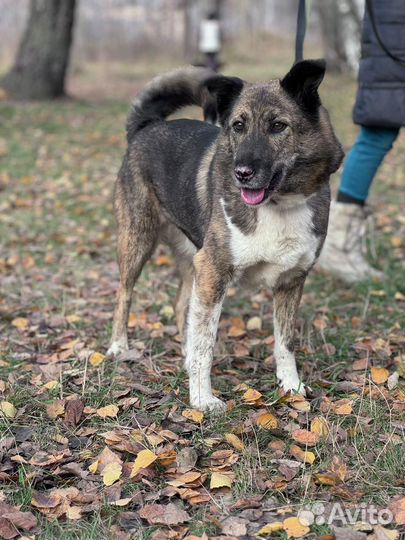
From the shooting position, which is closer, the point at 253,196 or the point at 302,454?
the point at 302,454

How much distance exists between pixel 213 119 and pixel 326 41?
1850cm

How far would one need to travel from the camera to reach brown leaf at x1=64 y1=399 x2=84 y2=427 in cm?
321

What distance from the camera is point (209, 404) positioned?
3.40 m

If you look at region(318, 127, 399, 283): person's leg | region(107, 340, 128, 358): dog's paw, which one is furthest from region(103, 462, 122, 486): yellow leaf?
region(318, 127, 399, 283): person's leg

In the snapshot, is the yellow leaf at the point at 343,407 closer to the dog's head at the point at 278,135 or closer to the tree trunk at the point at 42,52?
the dog's head at the point at 278,135

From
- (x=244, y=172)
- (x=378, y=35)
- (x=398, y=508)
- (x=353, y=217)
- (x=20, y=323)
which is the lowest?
(x=20, y=323)

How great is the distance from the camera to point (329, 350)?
Result: 4047mm

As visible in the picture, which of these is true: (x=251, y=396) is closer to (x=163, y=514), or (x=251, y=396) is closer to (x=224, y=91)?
(x=163, y=514)

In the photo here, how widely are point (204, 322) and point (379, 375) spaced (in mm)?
966

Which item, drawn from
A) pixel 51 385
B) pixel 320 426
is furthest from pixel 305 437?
pixel 51 385

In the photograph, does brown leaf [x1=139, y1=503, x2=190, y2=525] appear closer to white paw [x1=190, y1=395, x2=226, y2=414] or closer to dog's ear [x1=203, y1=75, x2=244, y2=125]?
white paw [x1=190, y1=395, x2=226, y2=414]

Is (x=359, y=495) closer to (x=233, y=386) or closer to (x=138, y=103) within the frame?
(x=233, y=386)

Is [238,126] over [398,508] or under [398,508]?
over

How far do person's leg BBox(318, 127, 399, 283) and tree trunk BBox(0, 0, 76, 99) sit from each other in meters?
9.87
